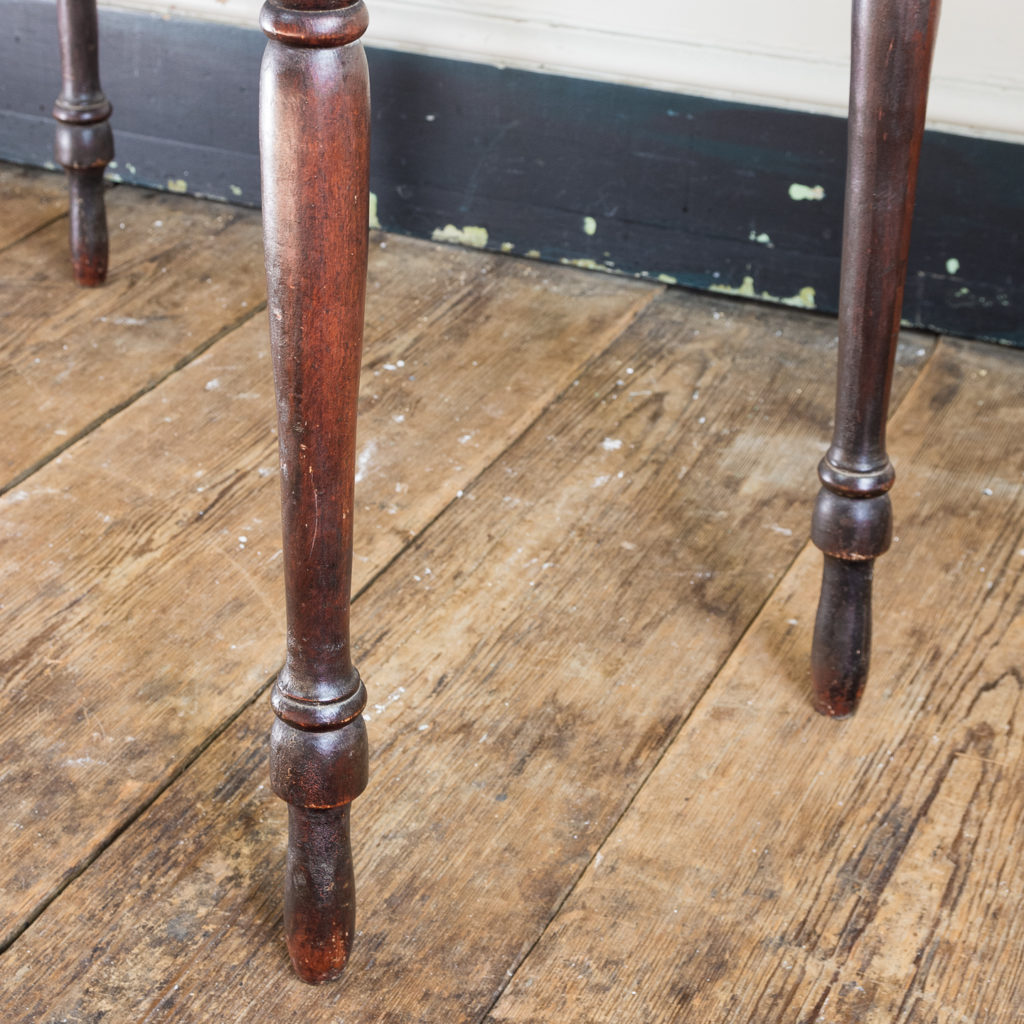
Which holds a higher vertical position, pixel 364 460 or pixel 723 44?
pixel 723 44

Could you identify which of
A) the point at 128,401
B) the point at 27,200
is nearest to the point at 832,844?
the point at 128,401

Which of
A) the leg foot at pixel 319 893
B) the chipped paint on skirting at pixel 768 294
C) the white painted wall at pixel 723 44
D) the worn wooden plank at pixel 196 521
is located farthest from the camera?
the chipped paint on skirting at pixel 768 294

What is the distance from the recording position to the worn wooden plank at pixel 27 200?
141 centimetres

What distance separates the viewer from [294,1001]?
65 cm

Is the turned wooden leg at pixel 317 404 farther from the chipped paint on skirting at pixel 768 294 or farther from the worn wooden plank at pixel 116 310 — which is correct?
the chipped paint on skirting at pixel 768 294

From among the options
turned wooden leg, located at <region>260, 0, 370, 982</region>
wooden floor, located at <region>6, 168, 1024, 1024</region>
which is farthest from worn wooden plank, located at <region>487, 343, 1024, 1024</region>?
turned wooden leg, located at <region>260, 0, 370, 982</region>

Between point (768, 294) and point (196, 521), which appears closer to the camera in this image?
point (196, 521)

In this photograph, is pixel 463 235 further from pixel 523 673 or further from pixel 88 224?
pixel 523 673

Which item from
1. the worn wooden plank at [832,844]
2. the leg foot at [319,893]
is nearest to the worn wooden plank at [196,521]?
the leg foot at [319,893]

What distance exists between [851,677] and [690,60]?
683 mm

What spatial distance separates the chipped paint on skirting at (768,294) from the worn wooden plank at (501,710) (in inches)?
3.2

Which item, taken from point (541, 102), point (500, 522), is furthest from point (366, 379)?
point (541, 102)

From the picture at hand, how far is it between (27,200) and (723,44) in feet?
2.45

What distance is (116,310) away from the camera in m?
A: 1.27
